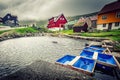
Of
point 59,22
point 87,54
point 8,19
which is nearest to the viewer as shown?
point 87,54

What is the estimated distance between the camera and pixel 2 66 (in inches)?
491

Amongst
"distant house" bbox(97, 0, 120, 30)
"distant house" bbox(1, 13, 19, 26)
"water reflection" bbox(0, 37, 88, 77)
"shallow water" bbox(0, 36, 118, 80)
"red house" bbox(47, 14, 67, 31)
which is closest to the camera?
"shallow water" bbox(0, 36, 118, 80)

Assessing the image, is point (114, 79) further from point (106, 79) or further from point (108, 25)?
point (108, 25)

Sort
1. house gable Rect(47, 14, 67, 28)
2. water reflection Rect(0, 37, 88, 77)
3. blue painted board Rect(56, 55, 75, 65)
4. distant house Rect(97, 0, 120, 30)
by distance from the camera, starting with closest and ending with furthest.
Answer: blue painted board Rect(56, 55, 75, 65) → water reflection Rect(0, 37, 88, 77) → distant house Rect(97, 0, 120, 30) → house gable Rect(47, 14, 67, 28)

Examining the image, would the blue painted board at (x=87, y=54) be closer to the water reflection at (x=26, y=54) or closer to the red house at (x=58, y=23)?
the water reflection at (x=26, y=54)

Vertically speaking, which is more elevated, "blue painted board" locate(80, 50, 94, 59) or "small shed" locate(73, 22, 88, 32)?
"small shed" locate(73, 22, 88, 32)

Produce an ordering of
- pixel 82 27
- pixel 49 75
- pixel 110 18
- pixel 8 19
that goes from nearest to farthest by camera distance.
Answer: pixel 49 75 < pixel 110 18 < pixel 82 27 < pixel 8 19

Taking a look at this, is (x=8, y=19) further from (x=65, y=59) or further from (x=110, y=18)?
(x=65, y=59)

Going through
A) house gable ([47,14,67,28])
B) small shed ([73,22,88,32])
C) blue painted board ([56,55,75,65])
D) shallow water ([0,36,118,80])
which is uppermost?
house gable ([47,14,67,28])

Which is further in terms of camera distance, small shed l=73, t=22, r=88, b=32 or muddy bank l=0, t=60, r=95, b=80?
small shed l=73, t=22, r=88, b=32

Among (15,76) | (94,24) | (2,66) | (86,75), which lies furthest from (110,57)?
(94,24)

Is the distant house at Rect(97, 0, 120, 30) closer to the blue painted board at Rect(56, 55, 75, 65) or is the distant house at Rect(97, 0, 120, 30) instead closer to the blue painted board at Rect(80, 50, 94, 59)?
the blue painted board at Rect(80, 50, 94, 59)

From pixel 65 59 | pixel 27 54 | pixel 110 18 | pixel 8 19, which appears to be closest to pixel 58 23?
pixel 110 18

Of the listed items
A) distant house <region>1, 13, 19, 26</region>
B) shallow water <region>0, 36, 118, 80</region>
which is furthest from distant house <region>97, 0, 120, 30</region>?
distant house <region>1, 13, 19, 26</region>
